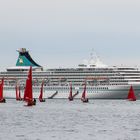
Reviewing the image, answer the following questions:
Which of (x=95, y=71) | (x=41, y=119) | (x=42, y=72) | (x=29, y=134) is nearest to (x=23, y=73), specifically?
(x=42, y=72)

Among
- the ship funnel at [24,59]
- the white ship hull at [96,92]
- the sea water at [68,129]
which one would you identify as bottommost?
the sea water at [68,129]

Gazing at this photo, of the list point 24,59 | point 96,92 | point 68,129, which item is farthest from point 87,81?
point 68,129

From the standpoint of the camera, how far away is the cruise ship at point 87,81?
542 feet

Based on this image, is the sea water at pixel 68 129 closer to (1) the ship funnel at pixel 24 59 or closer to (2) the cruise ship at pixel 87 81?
(2) the cruise ship at pixel 87 81

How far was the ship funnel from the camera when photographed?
18012 centimetres

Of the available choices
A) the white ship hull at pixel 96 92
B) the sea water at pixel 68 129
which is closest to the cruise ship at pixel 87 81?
the white ship hull at pixel 96 92

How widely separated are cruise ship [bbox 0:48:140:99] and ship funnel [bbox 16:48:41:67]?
4.64 meters

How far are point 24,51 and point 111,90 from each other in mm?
27405

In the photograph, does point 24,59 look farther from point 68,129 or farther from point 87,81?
point 68,129

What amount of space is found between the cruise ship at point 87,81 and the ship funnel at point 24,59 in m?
4.64

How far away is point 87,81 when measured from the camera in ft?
551

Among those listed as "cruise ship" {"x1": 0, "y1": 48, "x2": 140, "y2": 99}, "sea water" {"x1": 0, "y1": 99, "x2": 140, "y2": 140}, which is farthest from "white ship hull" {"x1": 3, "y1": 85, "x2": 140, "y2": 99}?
"sea water" {"x1": 0, "y1": 99, "x2": 140, "y2": 140}

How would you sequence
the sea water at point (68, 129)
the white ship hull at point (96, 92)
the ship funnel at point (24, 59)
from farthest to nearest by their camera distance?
the ship funnel at point (24, 59) < the white ship hull at point (96, 92) < the sea water at point (68, 129)

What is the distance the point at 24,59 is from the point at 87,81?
18342mm
